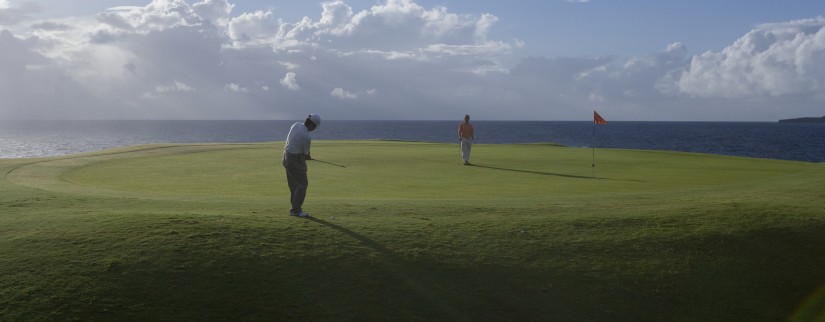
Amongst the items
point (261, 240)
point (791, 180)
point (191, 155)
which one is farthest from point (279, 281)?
point (191, 155)

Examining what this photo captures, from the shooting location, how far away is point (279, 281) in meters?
10.1

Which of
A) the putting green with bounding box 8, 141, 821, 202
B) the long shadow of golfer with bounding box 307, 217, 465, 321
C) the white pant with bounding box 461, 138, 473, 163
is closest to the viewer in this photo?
the long shadow of golfer with bounding box 307, 217, 465, 321

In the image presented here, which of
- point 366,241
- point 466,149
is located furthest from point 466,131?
point 366,241

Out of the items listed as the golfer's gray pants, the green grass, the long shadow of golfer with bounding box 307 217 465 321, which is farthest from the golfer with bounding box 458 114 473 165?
the long shadow of golfer with bounding box 307 217 465 321

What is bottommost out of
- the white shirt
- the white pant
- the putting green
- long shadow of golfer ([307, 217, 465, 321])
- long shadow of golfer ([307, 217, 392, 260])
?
long shadow of golfer ([307, 217, 465, 321])

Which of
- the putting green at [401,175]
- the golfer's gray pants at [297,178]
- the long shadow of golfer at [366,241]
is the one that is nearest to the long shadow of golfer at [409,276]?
the long shadow of golfer at [366,241]

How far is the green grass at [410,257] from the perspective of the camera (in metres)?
9.59

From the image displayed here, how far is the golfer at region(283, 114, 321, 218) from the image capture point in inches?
511

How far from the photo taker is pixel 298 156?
13.1 metres

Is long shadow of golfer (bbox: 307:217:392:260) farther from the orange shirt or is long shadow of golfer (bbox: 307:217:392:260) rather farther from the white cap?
the orange shirt

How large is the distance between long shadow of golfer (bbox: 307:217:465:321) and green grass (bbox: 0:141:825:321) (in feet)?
0.09

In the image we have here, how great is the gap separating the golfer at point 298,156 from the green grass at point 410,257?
1.73 feet

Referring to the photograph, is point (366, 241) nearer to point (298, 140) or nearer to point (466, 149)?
point (298, 140)

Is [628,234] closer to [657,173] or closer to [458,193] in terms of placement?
A: [458,193]
